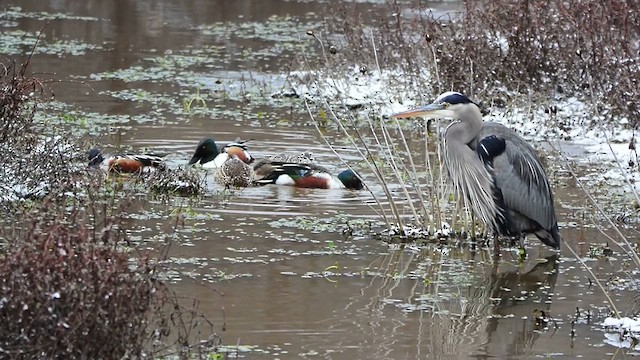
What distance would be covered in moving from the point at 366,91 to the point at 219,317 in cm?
937

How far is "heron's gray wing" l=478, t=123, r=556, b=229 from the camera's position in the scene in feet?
31.4

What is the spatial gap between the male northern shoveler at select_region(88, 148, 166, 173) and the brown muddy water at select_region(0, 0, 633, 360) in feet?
1.89

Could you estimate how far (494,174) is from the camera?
31.4 feet

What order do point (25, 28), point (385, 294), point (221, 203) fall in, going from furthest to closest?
point (25, 28) < point (221, 203) < point (385, 294)

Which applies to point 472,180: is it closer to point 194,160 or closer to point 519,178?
point 519,178

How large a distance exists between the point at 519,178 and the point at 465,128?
0.54 metres

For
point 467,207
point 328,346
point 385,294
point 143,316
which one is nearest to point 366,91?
point 467,207

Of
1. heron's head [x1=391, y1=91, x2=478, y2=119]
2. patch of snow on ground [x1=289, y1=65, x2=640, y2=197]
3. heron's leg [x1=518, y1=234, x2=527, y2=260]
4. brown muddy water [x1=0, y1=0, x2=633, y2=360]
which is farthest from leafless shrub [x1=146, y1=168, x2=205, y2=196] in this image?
heron's leg [x1=518, y1=234, x2=527, y2=260]

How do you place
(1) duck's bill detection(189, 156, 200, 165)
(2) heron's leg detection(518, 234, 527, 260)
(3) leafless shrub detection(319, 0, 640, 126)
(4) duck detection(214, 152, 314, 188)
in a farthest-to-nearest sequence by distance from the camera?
(3) leafless shrub detection(319, 0, 640, 126), (1) duck's bill detection(189, 156, 200, 165), (4) duck detection(214, 152, 314, 188), (2) heron's leg detection(518, 234, 527, 260)

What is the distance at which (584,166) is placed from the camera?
41.8 feet

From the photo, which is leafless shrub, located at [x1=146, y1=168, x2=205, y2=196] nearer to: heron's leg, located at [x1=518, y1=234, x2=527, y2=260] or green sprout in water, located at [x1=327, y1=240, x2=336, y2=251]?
green sprout in water, located at [x1=327, y1=240, x2=336, y2=251]

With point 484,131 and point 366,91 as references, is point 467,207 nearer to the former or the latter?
point 484,131

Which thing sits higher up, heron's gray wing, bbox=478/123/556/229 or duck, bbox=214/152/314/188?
heron's gray wing, bbox=478/123/556/229

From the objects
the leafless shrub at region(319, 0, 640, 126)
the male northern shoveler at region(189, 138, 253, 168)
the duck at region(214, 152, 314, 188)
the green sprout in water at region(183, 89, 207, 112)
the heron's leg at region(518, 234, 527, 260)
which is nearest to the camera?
the heron's leg at region(518, 234, 527, 260)
